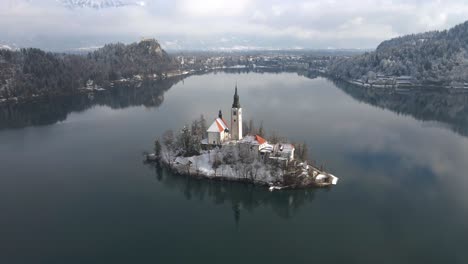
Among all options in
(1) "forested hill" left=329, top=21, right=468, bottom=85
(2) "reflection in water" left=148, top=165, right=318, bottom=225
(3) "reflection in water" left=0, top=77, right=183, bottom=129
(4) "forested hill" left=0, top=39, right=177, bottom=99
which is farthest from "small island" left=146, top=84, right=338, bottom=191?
(1) "forested hill" left=329, top=21, right=468, bottom=85

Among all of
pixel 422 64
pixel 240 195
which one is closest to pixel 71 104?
pixel 240 195

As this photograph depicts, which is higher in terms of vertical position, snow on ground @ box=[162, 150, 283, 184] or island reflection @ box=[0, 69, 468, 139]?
island reflection @ box=[0, 69, 468, 139]

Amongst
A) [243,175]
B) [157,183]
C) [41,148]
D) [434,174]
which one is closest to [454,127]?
[434,174]

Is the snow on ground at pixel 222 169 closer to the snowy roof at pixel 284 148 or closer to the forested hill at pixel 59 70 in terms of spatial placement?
the snowy roof at pixel 284 148

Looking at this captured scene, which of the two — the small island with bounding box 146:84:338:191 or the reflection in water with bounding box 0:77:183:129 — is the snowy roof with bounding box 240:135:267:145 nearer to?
the small island with bounding box 146:84:338:191

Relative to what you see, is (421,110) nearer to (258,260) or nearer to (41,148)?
(258,260)

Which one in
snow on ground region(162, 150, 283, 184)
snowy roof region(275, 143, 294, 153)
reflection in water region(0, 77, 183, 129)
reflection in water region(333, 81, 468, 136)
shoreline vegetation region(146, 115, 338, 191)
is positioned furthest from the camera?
reflection in water region(333, 81, 468, 136)

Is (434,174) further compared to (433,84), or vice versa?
(433,84)
